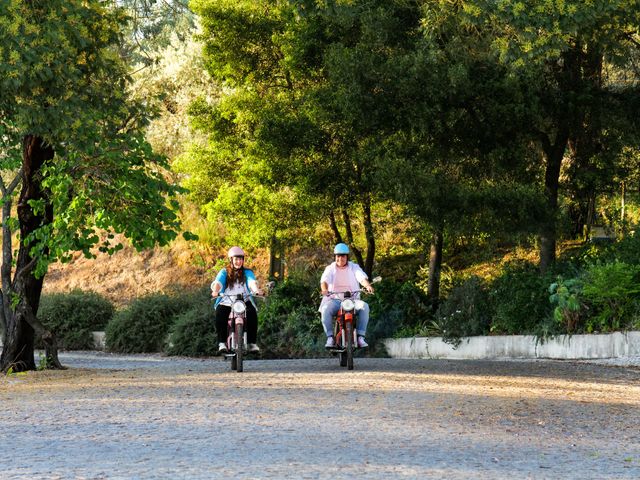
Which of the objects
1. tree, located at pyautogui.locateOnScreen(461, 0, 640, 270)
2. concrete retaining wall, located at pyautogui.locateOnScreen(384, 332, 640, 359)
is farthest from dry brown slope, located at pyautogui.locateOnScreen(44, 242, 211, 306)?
tree, located at pyautogui.locateOnScreen(461, 0, 640, 270)

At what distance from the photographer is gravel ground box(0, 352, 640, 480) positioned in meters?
7.81

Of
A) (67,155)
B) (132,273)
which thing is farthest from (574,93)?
(132,273)

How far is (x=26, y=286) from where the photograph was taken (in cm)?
1884

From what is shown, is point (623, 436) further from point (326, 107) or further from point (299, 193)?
point (299, 193)

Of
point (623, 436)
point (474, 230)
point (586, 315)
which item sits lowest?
point (623, 436)

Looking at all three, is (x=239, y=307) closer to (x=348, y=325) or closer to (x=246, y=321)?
(x=246, y=321)

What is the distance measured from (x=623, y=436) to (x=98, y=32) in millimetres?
10814

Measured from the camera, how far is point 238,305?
53.8 ft

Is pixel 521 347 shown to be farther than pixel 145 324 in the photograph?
No

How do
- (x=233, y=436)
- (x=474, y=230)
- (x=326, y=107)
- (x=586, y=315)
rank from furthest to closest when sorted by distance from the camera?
(x=326, y=107) < (x=474, y=230) < (x=586, y=315) < (x=233, y=436)

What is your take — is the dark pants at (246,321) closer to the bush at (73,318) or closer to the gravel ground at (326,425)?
the gravel ground at (326,425)

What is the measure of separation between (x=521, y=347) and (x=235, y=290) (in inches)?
227

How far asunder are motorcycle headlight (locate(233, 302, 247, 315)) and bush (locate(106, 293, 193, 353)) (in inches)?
393

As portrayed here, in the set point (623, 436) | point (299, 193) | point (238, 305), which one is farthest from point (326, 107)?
point (623, 436)
